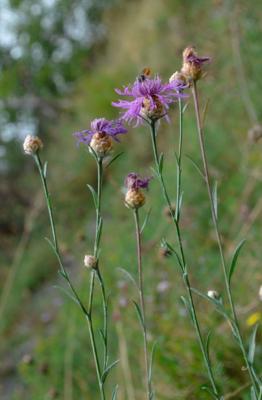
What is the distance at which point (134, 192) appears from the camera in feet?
2.28

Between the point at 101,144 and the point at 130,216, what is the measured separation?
1.90m

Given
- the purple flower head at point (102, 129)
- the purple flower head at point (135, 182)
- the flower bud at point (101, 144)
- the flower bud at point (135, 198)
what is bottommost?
the flower bud at point (135, 198)

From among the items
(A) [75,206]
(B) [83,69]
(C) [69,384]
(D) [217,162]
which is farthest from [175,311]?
(B) [83,69]

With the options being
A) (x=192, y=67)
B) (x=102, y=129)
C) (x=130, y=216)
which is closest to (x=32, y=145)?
(x=102, y=129)

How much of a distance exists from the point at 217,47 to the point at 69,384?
1917 millimetres

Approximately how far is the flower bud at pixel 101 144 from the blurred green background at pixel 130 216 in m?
0.52

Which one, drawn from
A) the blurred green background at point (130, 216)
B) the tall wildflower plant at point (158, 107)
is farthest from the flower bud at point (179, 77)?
the blurred green background at point (130, 216)

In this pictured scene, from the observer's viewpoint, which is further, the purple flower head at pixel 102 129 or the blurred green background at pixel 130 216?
the blurred green background at pixel 130 216

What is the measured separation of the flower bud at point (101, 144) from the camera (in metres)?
0.67

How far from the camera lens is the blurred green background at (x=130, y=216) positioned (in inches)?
64.1

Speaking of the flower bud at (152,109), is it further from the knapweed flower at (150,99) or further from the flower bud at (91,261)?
the flower bud at (91,261)

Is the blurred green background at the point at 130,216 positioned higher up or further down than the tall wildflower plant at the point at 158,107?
higher up

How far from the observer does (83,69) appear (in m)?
6.56

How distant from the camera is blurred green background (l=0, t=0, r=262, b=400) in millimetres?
1628
